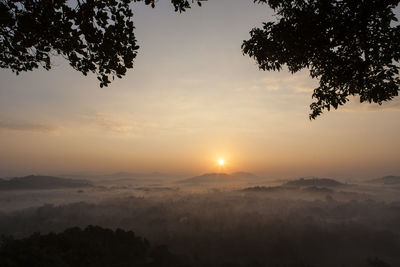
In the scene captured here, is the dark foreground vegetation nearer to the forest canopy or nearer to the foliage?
the foliage

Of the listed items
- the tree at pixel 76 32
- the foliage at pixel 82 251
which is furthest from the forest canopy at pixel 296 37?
the foliage at pixel 82 251

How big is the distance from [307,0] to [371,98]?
144 inches

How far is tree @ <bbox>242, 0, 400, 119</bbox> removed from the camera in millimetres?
7531

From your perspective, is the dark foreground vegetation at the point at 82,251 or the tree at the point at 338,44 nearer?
the tree at the point at 338,44

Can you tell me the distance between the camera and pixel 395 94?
7.95 meters

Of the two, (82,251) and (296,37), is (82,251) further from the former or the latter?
(296,37)

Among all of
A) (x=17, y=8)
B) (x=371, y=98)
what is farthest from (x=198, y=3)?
(x=371, y=98)

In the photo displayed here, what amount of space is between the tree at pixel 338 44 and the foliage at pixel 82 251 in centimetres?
10051

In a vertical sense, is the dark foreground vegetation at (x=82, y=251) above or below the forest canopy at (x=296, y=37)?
below

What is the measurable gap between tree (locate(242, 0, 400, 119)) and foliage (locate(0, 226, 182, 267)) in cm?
10051

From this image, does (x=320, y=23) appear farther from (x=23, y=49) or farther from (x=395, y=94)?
(x=23, y=49)

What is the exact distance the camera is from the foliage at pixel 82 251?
89.2 metres

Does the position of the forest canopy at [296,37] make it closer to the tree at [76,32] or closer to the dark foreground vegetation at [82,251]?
the tree at [76,32]

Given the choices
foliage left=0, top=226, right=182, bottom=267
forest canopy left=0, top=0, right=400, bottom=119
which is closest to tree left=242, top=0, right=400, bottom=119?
forest canopy left=0, top=0, right=400, bottom=119
